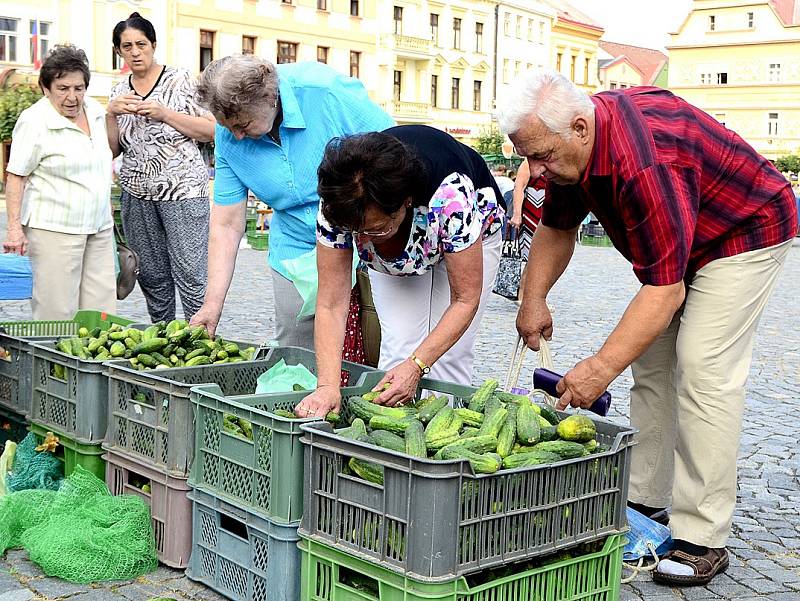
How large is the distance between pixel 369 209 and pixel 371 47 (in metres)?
52.8

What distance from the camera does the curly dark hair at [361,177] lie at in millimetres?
3512

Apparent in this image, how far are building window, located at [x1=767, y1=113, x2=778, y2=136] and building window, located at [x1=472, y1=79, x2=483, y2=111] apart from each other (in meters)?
20.0

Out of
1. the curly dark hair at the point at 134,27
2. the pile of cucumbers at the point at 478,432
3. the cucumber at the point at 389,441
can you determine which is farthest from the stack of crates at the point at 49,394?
the curly dark hair at the point at 134,27

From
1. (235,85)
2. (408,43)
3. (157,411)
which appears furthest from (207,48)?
(157,411)

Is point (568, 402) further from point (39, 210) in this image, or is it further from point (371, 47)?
point (371, 47)

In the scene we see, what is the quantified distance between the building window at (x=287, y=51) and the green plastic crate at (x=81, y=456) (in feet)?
154

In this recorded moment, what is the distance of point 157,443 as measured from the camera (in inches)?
156

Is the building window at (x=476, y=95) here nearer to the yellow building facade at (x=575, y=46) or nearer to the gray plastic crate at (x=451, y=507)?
the yellow building facade at (x=575, y=46)

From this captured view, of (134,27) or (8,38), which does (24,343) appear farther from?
(8,38)

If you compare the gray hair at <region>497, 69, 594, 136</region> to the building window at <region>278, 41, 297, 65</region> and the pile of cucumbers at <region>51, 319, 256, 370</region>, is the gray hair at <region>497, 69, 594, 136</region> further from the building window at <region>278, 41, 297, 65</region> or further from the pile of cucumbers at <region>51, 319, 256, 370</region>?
the building window at <region>278, 41, 297, 65</region>

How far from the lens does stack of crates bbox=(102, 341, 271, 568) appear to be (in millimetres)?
3875

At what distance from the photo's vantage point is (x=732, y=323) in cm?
398

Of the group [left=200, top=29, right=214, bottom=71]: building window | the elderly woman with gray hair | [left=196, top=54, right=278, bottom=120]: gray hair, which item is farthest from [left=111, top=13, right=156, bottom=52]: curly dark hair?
[left=200, top=29, right=214, bottom=71]: building window

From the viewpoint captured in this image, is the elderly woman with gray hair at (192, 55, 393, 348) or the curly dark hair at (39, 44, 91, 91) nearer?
the elderly woman with gray hair at (192, 55, 393, 348)
